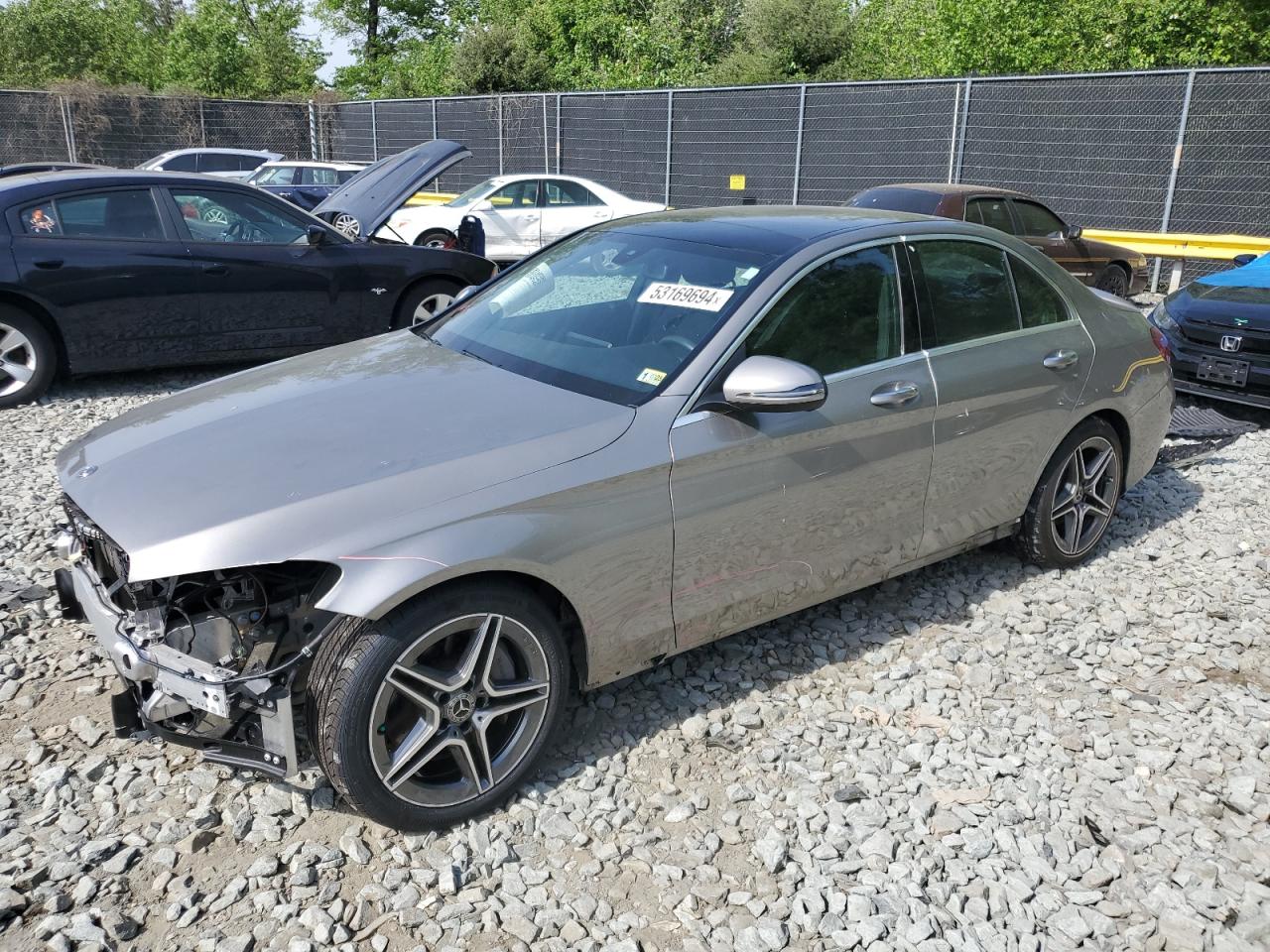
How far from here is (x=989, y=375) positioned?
433cm

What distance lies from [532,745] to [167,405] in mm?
1820

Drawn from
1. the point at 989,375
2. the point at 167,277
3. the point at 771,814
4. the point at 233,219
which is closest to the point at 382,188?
the point at 233,219

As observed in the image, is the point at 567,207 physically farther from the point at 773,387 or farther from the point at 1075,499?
the point at 773,387

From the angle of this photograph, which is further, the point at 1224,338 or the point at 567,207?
the point at 567,207

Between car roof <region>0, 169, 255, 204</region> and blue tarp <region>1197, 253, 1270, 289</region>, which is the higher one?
car roof <region>0, 169, 255, 204</region>

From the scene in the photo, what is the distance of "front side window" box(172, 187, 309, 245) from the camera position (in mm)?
7828

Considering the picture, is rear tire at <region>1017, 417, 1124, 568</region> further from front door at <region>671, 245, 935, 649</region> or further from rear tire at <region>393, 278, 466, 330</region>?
rear tire at <region>393, 278, 466, 330</region>

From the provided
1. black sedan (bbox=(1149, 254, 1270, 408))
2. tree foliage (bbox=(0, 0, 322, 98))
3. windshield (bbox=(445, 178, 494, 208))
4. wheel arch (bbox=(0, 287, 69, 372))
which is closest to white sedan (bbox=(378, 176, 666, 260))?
windshield (bbox=(445, 178, 494, 208))

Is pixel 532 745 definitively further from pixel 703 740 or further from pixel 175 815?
pixel 175 815

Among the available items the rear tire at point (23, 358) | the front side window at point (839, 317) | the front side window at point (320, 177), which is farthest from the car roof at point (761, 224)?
the front side window at point (320, 177)

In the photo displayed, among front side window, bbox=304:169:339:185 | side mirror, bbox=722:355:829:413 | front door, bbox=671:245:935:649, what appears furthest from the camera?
front side window, bbox=304:169:339:185

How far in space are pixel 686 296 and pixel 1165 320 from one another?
6.13 m

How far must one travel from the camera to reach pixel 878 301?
4070 mm

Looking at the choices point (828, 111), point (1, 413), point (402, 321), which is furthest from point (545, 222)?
point (1, 413)
